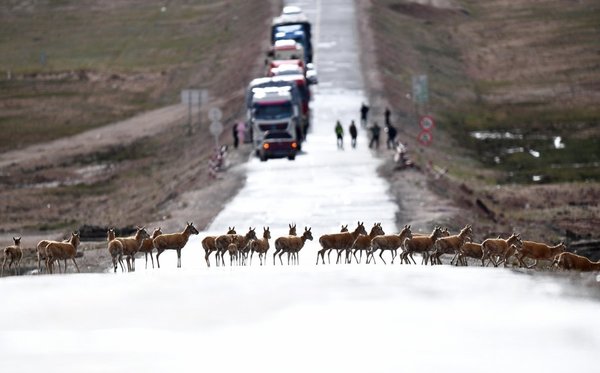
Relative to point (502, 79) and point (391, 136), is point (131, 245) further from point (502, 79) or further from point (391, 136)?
point (502, 79)

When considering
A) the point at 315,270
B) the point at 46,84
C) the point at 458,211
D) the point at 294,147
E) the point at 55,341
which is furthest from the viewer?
the point at 46,84

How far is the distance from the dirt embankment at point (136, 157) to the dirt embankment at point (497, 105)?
292 inches

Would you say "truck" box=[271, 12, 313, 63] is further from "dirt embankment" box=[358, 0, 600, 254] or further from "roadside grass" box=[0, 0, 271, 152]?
"roadside grass" box=[0, 0, 271, 152]

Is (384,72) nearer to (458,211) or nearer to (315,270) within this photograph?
(458,211)

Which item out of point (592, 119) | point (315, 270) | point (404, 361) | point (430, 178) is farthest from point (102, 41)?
point (404, 361)

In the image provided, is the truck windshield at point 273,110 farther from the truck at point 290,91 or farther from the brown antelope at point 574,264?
the brown antelope at point 574,264

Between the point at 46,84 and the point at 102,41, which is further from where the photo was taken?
the point at 102,41

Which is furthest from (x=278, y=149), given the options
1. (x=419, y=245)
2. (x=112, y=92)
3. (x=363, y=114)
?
(x=112, y=92)

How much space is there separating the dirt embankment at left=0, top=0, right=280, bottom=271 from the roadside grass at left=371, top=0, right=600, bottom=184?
923 cm

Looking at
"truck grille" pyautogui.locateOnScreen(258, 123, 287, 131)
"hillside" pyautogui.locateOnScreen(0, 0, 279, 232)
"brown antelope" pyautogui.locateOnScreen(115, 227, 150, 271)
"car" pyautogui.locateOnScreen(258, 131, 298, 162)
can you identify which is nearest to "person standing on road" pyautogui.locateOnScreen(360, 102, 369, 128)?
"hillside" pyautogui.locateOnScreen(0, 0, 279, 232)

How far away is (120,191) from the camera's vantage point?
258ft

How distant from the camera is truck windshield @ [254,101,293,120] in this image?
257ft

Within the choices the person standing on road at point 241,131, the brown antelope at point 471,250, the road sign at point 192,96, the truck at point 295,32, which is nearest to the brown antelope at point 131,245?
the brown antelope at point 471,250

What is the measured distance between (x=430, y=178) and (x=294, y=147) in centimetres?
823
